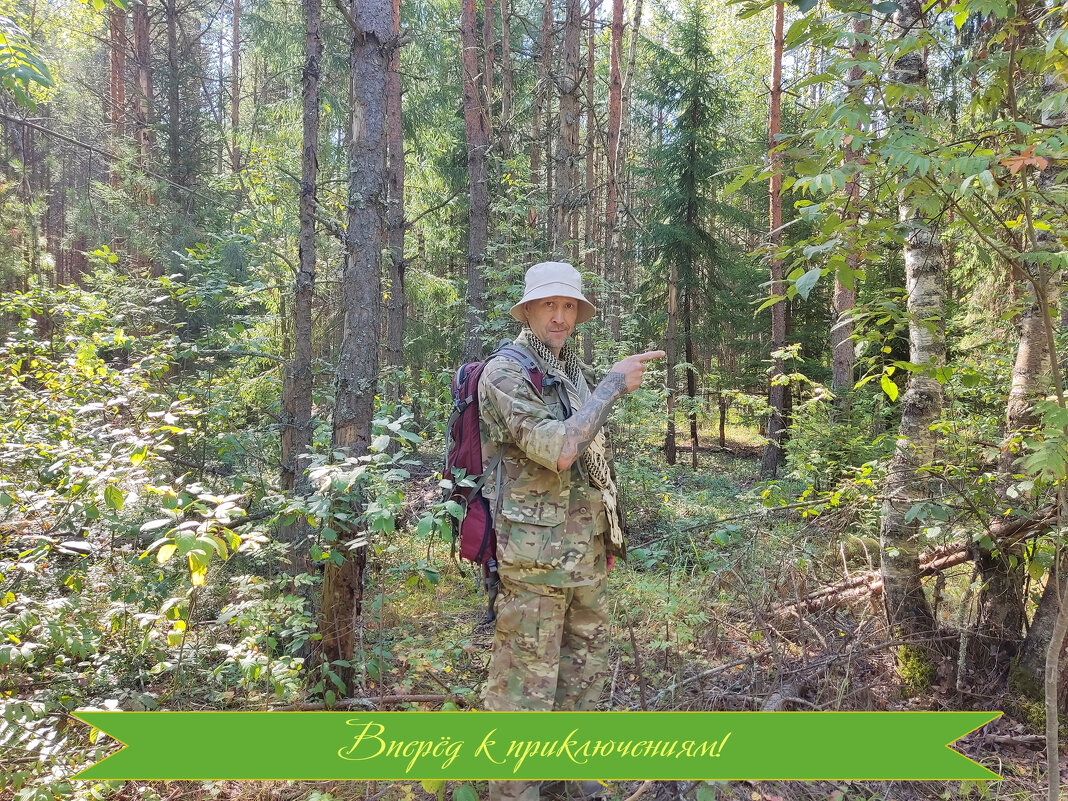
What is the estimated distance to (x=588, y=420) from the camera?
244 cm

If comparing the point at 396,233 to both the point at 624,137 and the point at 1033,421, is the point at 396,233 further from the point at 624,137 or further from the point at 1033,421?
the point at 624,137

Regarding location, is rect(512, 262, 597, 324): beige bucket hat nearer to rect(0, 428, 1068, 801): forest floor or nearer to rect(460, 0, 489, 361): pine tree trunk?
rect(0, 428, 1068, 801): forest floor

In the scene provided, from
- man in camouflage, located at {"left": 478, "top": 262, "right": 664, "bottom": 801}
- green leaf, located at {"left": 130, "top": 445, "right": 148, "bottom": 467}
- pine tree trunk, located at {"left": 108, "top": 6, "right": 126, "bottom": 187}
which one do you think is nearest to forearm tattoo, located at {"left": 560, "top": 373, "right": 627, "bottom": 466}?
man in camouflage, located at {"left": 478, "top": 262, "right": 664, "bottom": 801}

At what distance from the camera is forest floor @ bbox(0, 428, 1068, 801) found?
2848 millimetres

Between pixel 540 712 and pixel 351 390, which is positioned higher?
pixel 351 390

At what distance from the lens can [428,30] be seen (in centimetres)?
1177

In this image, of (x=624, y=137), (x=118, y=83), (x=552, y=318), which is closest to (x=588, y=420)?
(x=552, y=318)

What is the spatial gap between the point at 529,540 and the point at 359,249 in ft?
7.06

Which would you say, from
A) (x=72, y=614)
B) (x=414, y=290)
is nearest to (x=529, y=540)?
(x=72, y=614)

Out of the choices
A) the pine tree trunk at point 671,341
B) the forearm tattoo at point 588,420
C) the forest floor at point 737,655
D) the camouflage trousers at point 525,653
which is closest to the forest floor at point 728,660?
the forest floor at point 737,655

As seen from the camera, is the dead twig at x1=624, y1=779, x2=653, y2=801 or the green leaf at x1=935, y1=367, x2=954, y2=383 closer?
the dead twig at x1=624, y1=779, x2=653, y2=801

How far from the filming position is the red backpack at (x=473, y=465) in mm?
2596

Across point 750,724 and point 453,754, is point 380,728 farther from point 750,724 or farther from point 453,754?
point 750,724

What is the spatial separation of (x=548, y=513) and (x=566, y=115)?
5504mm
